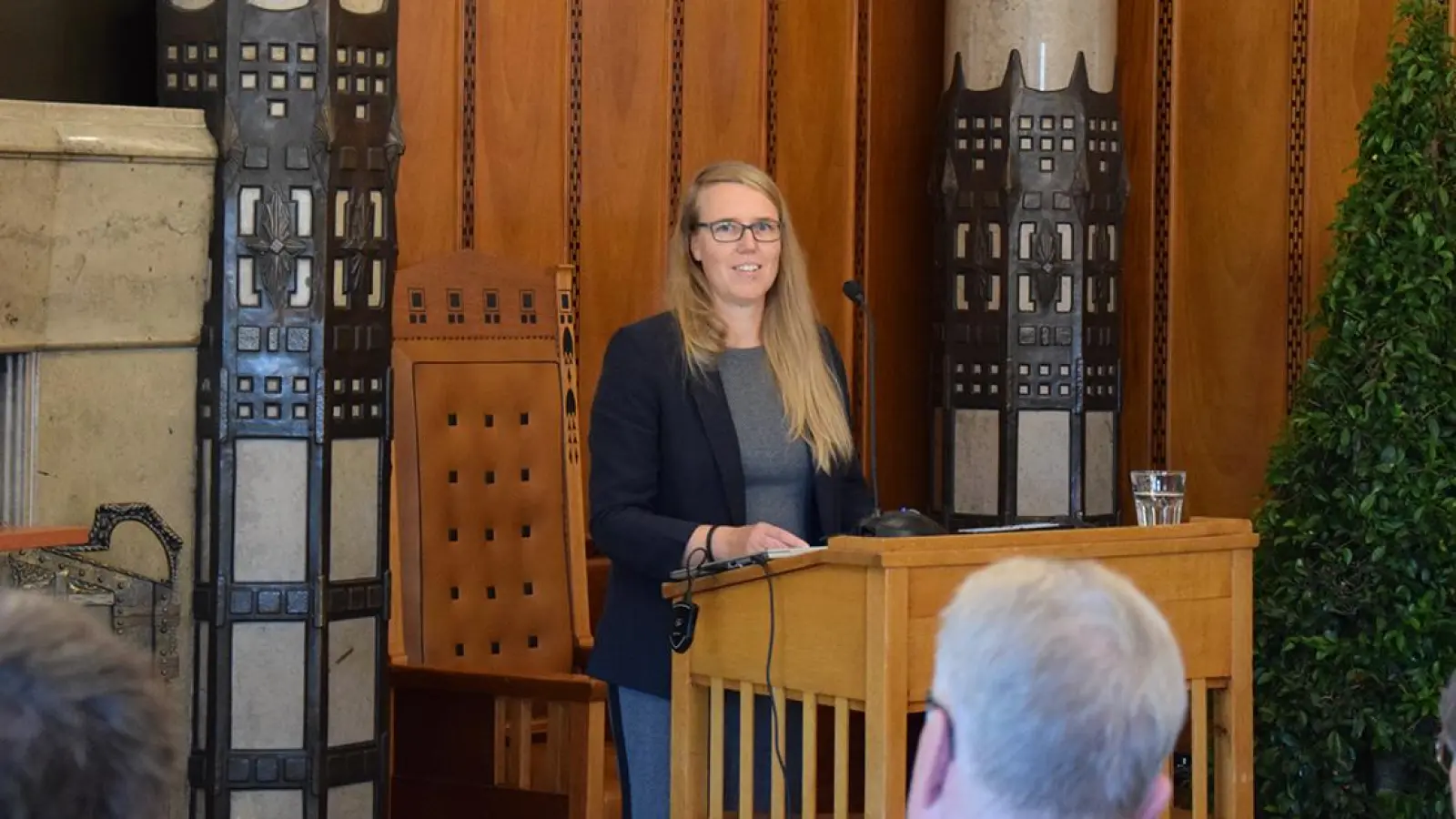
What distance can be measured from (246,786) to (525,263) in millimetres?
1296

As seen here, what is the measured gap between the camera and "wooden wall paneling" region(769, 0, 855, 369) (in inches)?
220

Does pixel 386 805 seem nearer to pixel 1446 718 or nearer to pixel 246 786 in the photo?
pixel 246 786

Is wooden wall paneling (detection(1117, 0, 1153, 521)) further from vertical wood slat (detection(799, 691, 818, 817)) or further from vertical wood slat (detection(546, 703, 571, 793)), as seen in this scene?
vertical wood slat (detection(799, 691, 818, 817))

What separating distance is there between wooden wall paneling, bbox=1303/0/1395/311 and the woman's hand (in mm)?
2731

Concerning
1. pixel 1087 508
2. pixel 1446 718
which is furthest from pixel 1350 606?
pixel 1446 718

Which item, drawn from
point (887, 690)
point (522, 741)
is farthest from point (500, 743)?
point (887, 690)

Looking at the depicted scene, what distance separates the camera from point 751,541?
10.0 ft

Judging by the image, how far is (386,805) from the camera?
4164 mm

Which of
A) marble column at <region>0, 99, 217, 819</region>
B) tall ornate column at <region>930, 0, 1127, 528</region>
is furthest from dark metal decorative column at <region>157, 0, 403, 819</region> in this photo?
tall ornate column at <region>930, 0, 1127, 528</region>

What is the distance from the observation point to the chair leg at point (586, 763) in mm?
3986

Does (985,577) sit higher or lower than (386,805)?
higher

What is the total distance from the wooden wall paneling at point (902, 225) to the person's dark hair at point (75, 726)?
451 centimetres

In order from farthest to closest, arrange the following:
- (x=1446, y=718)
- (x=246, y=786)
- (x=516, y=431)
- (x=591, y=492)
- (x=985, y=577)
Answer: (x=516, y=431)
(x=246, y=786)
(x=591, y=492)
(x=1446, y=718)
(x=985, y=577)

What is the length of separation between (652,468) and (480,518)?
49.7 inches
